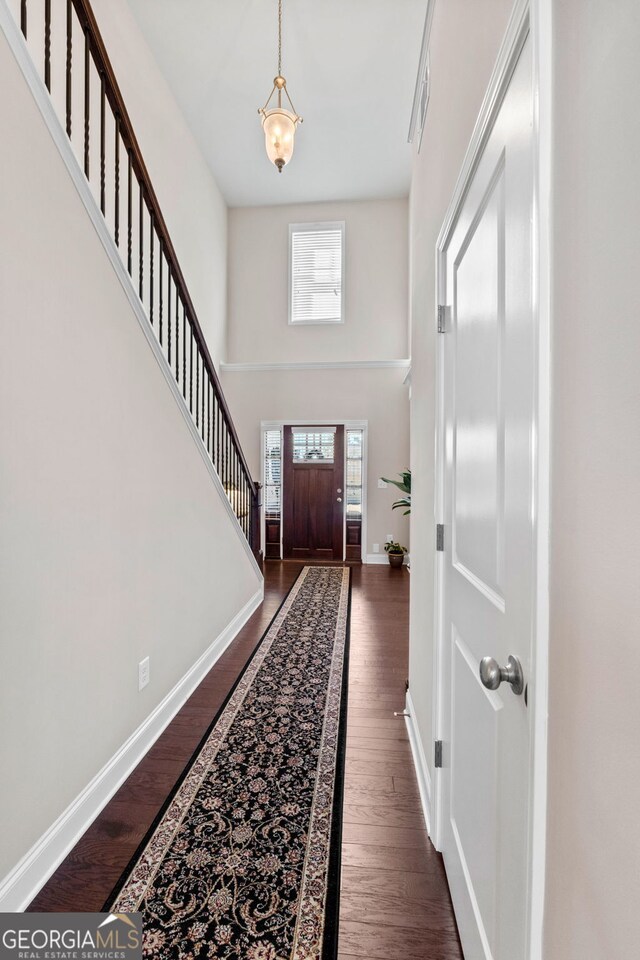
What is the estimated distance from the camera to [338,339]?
22.1 feet

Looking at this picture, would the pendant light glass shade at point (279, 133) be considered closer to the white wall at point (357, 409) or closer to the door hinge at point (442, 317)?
the door hinge at point (442, 317)

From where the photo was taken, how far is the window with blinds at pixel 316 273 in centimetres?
670

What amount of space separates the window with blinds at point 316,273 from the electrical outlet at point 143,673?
5.68 metres

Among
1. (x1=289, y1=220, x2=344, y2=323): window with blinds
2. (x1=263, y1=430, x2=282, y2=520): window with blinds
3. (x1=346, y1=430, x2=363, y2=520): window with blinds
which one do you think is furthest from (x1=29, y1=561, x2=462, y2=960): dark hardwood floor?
(x1=289, y1=220, x2=344, y2=323): window with blinds

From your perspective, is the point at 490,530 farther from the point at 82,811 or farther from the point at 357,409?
the point at 357,409

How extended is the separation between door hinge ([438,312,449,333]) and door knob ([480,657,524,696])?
→ 3.67 ft

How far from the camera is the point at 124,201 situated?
3.73m

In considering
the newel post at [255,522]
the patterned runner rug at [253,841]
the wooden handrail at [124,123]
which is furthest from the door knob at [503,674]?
the newel post at [255,522]

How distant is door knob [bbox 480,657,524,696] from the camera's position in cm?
81

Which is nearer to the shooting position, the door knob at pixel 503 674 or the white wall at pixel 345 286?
the door knob at pixel 503 674

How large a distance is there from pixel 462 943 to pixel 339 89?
20.4ft

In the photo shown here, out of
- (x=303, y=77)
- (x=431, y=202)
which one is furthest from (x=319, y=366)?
(x=431, y=202)

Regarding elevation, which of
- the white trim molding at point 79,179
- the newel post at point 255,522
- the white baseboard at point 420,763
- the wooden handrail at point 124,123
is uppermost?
the wooden handrail at point 124,123

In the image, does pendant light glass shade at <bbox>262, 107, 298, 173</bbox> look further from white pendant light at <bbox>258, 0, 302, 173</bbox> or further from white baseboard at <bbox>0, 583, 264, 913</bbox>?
white baseboard at <bbox>0, 583, 264, 913</bbox>
